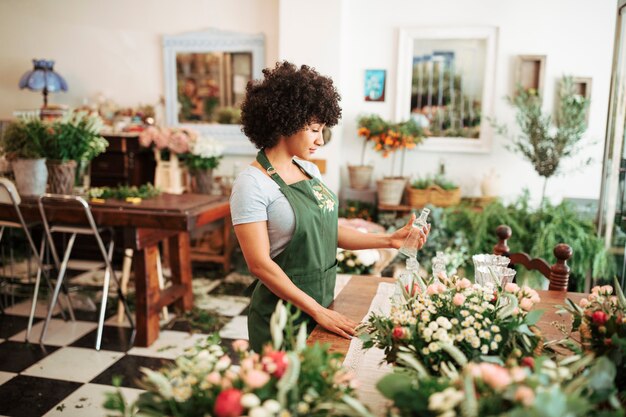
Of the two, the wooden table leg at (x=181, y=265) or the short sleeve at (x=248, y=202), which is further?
the wooden table leg at (x=181, y=265)

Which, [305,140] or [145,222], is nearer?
[305,140]

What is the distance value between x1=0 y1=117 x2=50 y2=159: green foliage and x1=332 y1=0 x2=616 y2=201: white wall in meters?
2.70

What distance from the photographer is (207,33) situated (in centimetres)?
573

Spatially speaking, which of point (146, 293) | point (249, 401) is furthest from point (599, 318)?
point (146, 293)

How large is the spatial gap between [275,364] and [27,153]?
3.45m

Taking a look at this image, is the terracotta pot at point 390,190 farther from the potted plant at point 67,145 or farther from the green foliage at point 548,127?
the potted plant at point 67,145

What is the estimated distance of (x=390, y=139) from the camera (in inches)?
196

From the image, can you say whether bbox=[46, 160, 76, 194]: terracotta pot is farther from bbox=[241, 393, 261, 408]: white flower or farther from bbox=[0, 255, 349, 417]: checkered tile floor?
bbox=[241, 393, 261, 408]: white flower

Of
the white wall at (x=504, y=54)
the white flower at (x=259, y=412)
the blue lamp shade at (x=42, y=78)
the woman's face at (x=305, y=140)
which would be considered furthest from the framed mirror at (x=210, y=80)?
the white flower at (x=259, y=412)

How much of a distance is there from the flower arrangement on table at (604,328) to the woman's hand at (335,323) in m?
0.59

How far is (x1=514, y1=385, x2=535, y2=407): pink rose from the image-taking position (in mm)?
759

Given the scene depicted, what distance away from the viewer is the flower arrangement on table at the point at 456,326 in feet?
3.58

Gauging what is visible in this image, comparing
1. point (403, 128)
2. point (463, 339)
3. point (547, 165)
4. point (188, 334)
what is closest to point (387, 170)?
point (403, 128)

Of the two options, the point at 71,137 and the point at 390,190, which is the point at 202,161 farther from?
the point at 390,190
